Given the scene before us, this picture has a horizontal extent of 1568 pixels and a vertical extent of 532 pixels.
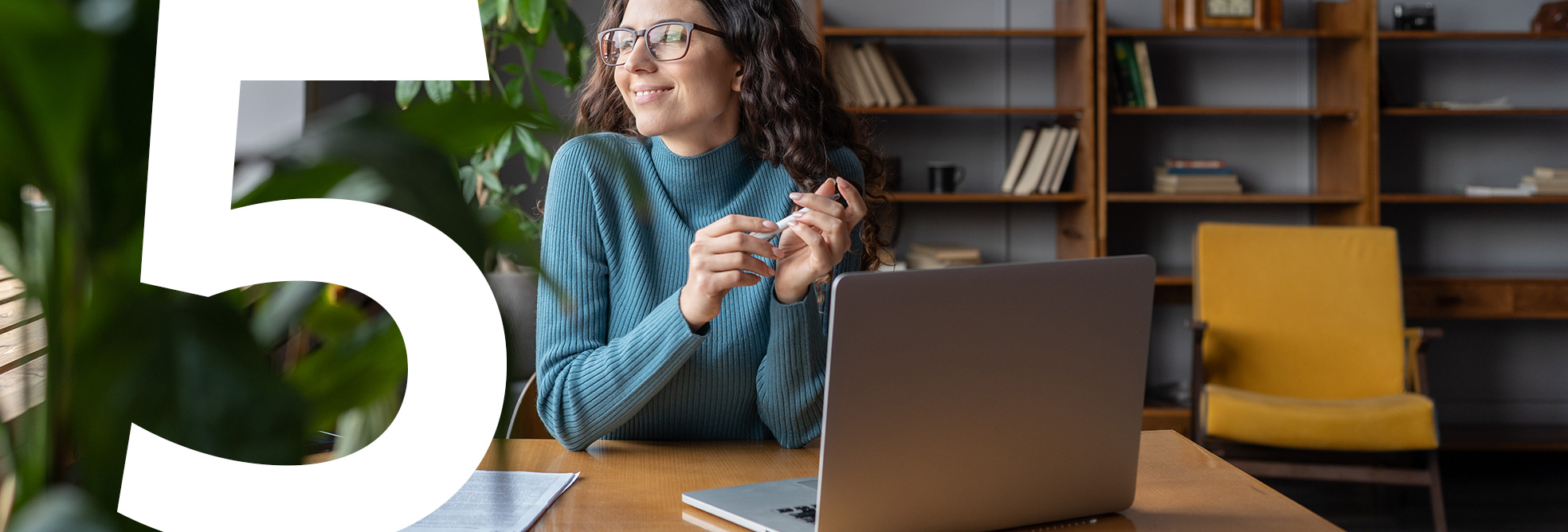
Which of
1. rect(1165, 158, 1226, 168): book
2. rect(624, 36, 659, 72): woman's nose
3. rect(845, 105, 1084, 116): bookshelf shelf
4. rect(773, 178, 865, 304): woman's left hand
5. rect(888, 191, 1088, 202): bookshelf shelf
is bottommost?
rect(773, 178, 865, 304): woman's left hand

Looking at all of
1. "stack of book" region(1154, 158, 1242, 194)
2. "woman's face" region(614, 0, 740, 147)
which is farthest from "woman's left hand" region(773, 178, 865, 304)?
"stack of book" region(1154, 158, 1242, 194)

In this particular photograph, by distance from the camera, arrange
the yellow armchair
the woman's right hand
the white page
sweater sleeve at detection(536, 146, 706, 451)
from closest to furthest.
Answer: the white page < the woman's right hand < sweater sleeve at detection(536, 146, 706, 451) < the yellow armchair

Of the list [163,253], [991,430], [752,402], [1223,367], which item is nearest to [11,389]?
[163,253]

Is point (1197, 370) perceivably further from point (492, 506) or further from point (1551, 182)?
point (492, 506)

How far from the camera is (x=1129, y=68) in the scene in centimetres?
371

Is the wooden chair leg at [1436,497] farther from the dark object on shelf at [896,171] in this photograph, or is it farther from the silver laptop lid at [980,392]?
the silver laptop lid at [980,392]

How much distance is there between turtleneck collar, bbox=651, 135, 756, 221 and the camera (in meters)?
1.45

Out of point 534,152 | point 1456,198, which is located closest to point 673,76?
point 534,152

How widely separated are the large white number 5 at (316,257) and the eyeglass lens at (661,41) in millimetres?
996

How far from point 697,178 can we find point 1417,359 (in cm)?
258

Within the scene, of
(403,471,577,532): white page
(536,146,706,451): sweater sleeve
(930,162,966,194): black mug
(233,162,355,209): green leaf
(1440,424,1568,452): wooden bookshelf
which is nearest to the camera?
(233,162,355,209): green leaf

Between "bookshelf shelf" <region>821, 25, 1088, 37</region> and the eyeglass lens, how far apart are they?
2323 millimetres

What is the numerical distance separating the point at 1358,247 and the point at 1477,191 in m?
0.86

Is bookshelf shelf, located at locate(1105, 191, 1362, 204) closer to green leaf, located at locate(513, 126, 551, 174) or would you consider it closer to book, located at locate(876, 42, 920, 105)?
book, located at locate(876, 42, 920, 105)
